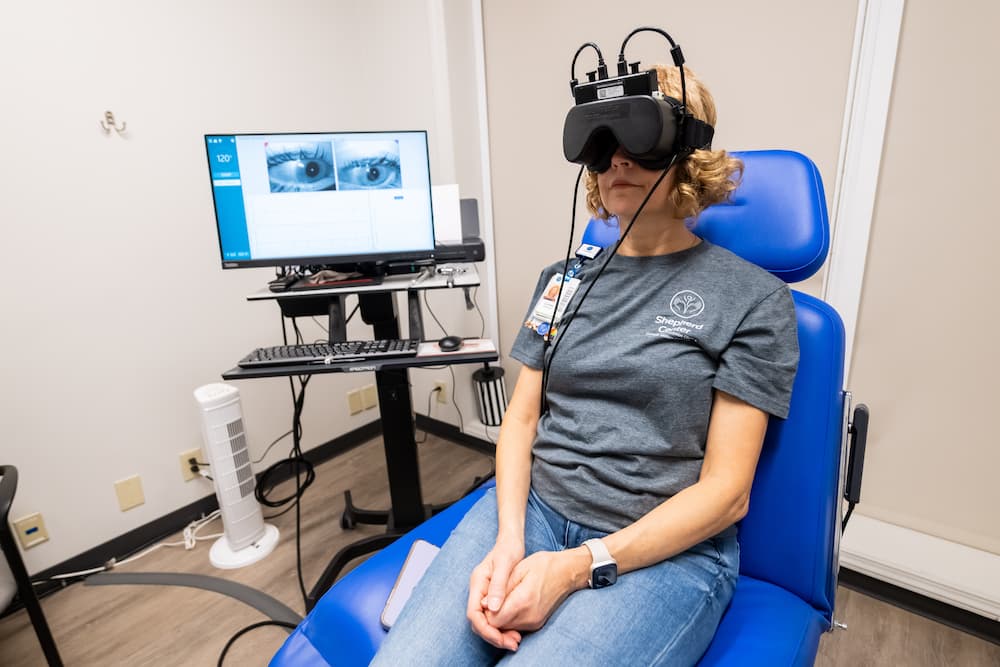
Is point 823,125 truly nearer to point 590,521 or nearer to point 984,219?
point 984,219

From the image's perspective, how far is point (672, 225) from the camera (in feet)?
3.04

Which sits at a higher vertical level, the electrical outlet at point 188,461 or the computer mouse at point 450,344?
the computer mouse at point 450,344

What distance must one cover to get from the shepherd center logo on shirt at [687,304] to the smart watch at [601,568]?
392mm

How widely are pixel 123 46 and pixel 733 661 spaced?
2237 mm

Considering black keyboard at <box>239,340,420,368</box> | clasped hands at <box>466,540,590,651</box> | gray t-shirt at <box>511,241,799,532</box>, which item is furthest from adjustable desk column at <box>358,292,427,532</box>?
clasped hands at <box>466,540,590,651</box>

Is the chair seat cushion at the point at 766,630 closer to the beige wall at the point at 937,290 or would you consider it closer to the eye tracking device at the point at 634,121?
the eye tracking device at the point at 634,121

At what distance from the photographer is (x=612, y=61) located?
1738mm

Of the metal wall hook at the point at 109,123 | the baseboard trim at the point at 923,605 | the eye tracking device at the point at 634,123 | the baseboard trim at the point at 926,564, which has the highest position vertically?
the metal wall hook at the point at 109,123

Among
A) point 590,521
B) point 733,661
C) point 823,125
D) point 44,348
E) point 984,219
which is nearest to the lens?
point 733,661

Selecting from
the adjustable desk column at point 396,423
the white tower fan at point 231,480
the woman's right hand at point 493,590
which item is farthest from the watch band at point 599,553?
the white tower fan at point 231,480

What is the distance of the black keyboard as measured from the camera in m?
1.42

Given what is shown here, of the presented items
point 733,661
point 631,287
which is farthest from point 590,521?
point 631,287

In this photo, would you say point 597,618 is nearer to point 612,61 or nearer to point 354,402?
point 612,61

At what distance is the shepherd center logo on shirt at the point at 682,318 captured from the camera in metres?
0.85
